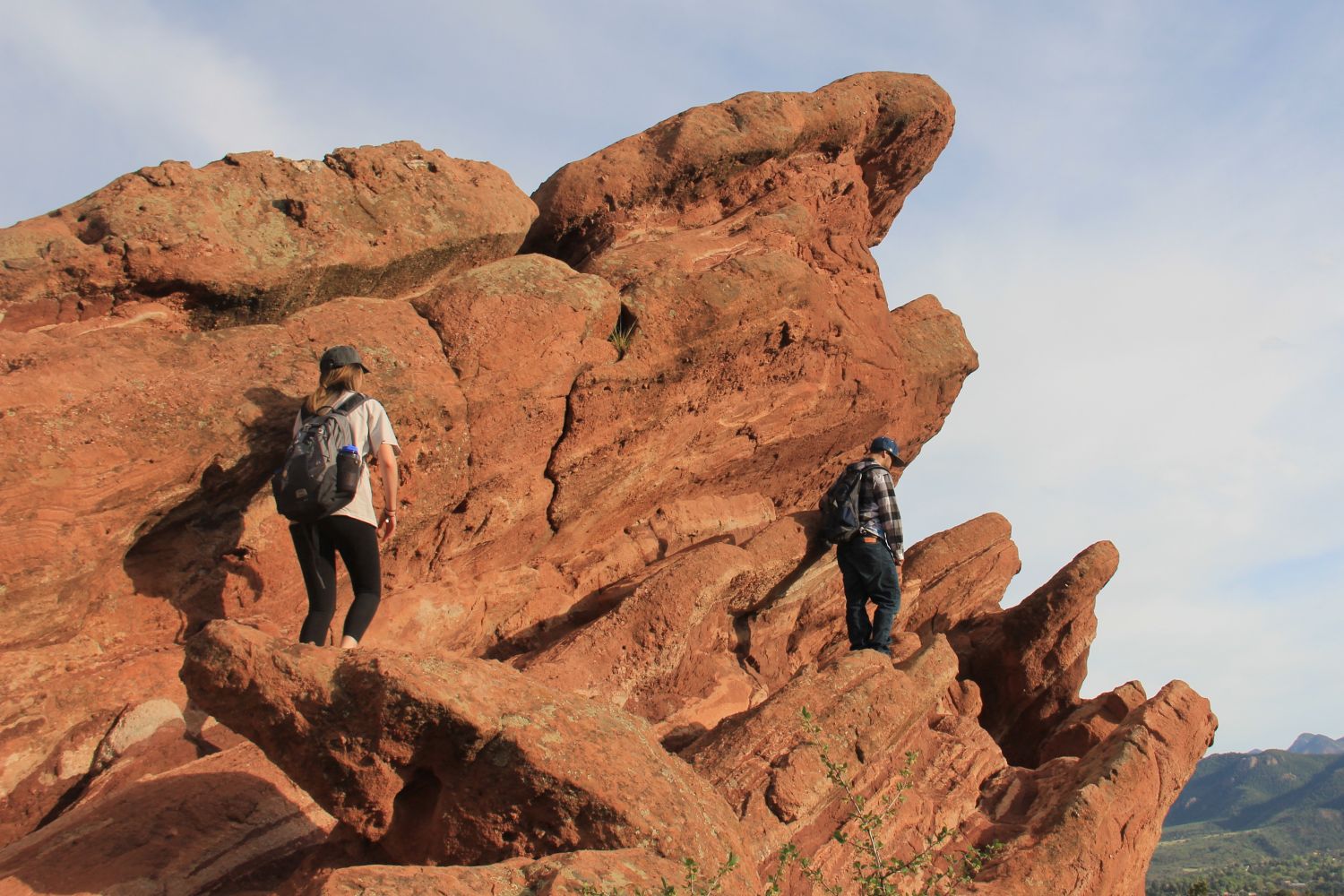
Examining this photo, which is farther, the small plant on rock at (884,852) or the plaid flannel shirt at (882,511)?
the plaid flannel shirt at (882,511)

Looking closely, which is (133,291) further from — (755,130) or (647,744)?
(755,130)

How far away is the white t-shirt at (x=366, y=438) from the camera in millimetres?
7730

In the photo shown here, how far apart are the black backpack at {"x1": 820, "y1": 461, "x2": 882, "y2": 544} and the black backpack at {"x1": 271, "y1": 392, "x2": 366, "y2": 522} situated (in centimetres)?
507

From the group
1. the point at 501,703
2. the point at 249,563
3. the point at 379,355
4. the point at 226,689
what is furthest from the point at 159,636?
the point at 501,703

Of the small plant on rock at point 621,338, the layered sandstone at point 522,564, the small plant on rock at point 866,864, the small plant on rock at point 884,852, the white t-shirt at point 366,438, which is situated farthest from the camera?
the small plant on rock at point 621,338

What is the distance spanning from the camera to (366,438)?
26.2 feet

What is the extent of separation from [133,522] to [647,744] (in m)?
4.45

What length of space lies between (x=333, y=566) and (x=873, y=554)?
5.36 meters

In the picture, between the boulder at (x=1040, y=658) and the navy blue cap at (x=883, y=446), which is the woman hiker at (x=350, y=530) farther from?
the boulder at (x=1040, y=658)

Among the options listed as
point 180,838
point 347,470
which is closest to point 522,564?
point 347,470

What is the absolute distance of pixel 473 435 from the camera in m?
10.3

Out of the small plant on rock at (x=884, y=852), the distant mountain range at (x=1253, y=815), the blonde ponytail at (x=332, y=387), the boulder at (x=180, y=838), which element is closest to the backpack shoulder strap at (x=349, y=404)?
the blonde ponytail at (x=332, y=387)

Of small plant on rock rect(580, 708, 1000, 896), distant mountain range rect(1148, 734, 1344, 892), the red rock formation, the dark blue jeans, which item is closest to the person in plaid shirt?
the dark blue jeans

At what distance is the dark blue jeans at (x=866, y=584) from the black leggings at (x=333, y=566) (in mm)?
5041
